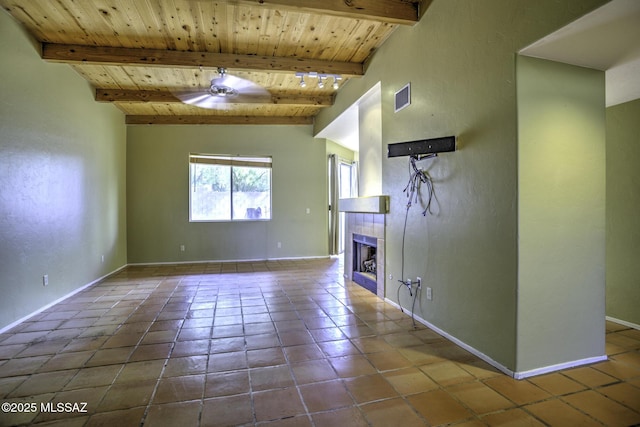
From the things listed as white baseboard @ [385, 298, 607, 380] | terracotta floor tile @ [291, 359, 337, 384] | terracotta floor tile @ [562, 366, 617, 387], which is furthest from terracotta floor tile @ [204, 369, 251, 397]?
terracotta floor tile @ [562, 366, 617, 387]

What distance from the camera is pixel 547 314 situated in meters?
2.11

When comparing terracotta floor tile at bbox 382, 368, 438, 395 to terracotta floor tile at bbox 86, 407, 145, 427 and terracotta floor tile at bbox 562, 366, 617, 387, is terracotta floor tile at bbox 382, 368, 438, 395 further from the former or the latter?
terracotta floor tile at bbox 86, 407, 145, 427

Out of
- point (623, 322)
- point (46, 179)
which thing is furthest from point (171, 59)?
point (623, 322)

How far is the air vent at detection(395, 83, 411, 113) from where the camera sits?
3179 mm

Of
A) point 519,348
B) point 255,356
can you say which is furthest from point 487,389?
point 255,356

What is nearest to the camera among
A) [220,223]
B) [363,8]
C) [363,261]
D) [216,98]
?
[363,8]

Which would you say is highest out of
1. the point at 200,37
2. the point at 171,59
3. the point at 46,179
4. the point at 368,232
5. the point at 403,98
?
the point at 200,37

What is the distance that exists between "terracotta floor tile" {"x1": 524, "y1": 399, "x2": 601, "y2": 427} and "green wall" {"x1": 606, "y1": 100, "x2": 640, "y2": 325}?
1853 mm

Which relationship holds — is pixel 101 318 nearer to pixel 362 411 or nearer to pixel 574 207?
pixel 362 411

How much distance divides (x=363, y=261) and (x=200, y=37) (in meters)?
3.55

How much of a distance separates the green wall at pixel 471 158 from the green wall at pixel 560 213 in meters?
0.08

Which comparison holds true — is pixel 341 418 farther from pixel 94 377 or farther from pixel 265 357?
pixel 94 377

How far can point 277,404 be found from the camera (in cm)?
182

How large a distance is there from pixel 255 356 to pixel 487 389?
1.59 meters
